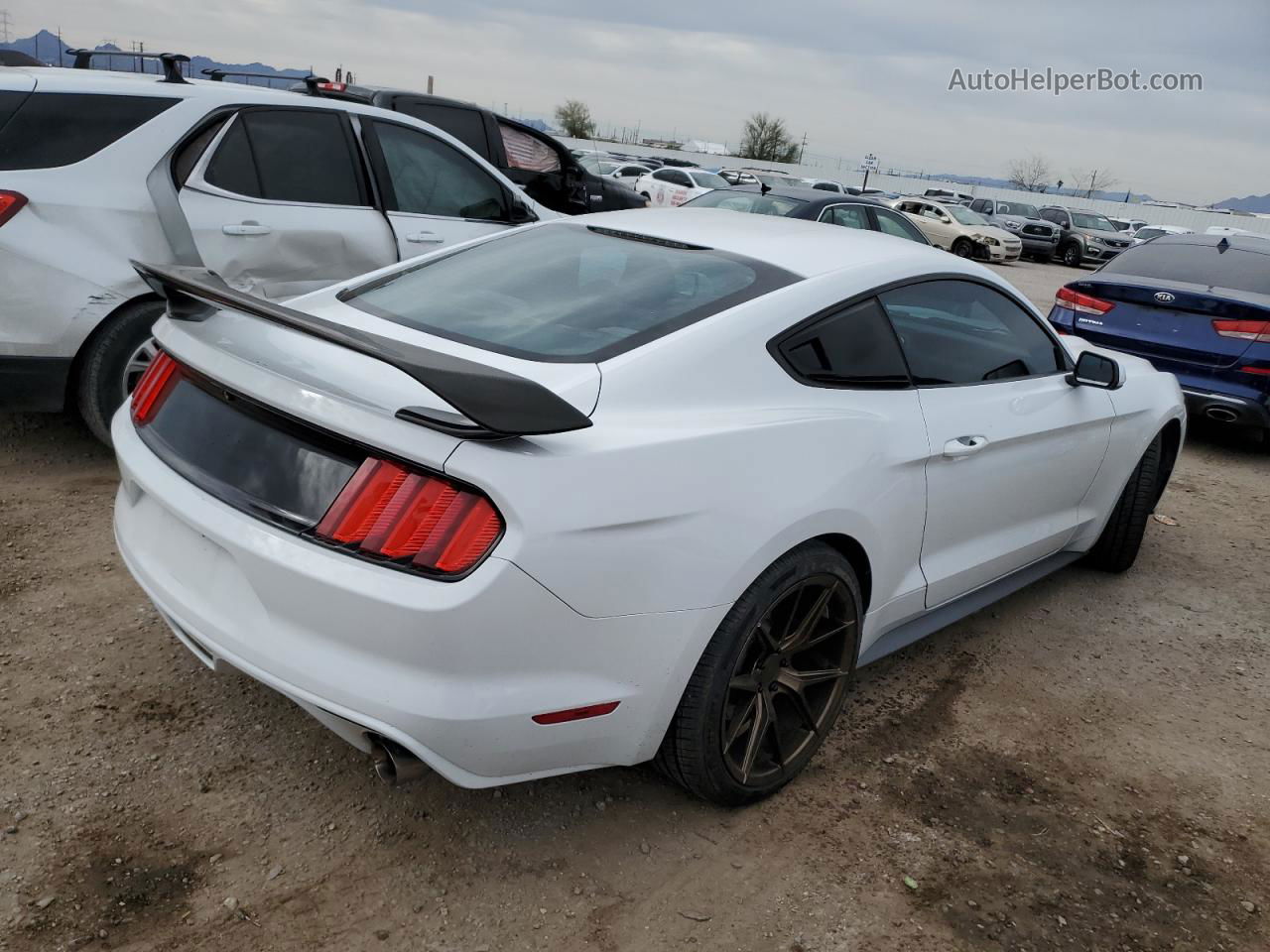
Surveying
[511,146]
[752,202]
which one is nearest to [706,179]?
[752,202]

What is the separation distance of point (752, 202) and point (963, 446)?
7.74 m

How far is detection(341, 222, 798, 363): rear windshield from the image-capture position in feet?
8.39

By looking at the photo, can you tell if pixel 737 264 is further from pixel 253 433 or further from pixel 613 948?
pixel 613 948

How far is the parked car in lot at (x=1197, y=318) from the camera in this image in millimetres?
6676

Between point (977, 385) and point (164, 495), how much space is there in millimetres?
2400

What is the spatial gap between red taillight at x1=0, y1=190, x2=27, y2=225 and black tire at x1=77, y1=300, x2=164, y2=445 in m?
0.53

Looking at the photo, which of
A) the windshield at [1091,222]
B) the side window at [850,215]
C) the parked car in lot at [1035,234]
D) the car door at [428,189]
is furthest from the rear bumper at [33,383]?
the windshield at [1091,222]

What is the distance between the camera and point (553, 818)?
264 cm

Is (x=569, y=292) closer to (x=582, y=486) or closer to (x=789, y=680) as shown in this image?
(x=582, y=486)

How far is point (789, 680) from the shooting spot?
272 centimetres

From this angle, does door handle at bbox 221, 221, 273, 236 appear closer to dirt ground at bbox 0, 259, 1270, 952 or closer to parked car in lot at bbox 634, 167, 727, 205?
dirt ground at bbox 0, 259, 1270, 952

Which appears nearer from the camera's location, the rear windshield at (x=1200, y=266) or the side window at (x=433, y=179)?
the side window at (x=433, y=179)

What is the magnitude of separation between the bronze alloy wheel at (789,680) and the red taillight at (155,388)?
1.61 metres

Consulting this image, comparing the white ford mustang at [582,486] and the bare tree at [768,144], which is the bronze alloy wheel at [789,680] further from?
the bare tree at [768,144]
